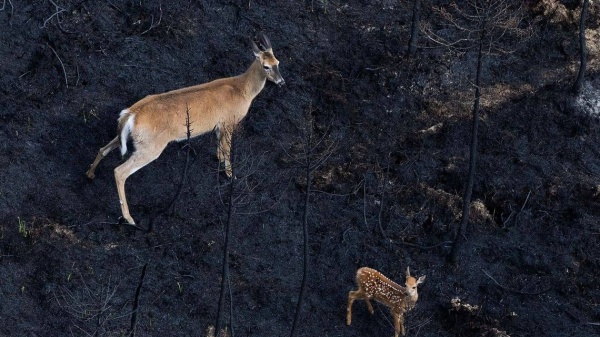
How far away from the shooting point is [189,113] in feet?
59.9

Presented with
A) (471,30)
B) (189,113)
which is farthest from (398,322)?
(471,30)

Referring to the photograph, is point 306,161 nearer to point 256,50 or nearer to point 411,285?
point 411,285

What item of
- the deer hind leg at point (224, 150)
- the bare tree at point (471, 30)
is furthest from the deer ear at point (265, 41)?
the bare tree at point (471, 30)

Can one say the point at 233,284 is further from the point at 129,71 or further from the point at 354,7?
the point at 354,7

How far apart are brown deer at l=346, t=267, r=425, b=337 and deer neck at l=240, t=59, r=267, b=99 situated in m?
3.55

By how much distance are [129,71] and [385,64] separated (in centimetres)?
442

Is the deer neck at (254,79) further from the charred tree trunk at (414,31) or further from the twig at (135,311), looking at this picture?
the twig at (135,311)

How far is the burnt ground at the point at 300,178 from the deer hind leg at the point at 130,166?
38cm

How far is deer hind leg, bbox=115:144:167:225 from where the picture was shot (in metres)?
17.8

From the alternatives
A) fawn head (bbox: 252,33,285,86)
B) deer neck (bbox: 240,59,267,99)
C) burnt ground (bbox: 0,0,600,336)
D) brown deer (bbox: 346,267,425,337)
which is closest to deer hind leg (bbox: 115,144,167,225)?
burnt ground (bbox: 0,0,600,336)

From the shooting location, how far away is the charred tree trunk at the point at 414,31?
68.7ft

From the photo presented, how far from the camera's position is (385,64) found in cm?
2141

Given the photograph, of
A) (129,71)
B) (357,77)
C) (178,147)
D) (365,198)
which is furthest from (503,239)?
(129,71)

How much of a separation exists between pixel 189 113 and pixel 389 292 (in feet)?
12.9
